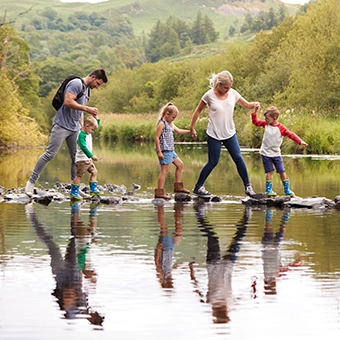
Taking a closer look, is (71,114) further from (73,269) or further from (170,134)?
(73,269)

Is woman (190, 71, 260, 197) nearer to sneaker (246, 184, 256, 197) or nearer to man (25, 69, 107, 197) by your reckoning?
sneaker (246, 184, 256, 197)

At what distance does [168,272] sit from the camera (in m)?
7.73

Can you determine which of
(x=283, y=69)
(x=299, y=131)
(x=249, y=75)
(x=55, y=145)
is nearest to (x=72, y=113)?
(x=55, y=145)

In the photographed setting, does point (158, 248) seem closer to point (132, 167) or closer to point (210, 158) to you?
point (210, 158)

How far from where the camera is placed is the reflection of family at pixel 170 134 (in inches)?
578

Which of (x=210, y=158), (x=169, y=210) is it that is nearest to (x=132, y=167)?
(x=210, y=158)

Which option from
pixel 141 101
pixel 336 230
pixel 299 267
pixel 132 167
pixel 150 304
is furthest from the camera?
pixel 141 101

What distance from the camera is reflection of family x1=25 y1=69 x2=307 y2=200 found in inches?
578

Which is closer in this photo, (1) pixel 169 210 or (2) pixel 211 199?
(1) pixel 169 210

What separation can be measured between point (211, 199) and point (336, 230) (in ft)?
14.0

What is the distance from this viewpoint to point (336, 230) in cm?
Result: 1072

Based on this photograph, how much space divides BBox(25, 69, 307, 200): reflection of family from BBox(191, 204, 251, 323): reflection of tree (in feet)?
10.7

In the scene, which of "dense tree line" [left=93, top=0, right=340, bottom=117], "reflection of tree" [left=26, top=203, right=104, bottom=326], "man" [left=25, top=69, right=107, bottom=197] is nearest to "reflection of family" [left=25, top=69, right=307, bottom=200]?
"man" [left=25, top=69, right=107, bottom=197]

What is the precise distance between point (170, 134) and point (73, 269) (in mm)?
7852
